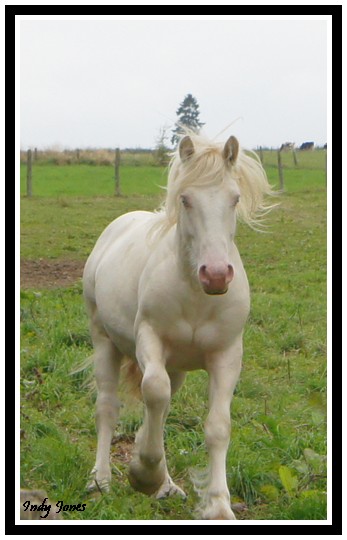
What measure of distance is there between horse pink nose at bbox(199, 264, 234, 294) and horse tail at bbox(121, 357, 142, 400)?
6.27ft

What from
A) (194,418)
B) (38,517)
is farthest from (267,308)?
(38,517)

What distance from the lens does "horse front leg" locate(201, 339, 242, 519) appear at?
4754 millimetres

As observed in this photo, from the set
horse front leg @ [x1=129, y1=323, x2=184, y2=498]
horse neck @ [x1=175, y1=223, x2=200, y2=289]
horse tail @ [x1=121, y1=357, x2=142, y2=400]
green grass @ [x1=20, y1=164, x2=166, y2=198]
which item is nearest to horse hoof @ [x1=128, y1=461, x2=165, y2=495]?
horse front leg @ [x1=129, y1=323, x2=184, y2=498]

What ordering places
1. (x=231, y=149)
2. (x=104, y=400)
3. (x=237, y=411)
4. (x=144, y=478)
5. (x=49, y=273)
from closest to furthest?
(x=231, y=149) < (x=144, y=478) < (x=104, y=400) < (x=237, y=411) < (x=49, y=273)

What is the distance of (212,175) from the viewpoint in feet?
15.8

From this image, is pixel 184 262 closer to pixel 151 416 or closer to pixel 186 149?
pixel 186 149

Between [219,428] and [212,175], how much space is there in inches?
55.5

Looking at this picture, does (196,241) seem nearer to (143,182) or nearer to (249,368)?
(249,368)

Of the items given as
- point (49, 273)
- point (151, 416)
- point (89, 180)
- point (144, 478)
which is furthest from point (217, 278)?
point (89, 180)

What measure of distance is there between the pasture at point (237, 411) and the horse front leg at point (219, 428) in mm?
367

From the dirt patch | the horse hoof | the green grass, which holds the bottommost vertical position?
the horse hoof

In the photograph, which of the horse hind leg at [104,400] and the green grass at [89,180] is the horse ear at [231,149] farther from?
the green grass at [89,180]

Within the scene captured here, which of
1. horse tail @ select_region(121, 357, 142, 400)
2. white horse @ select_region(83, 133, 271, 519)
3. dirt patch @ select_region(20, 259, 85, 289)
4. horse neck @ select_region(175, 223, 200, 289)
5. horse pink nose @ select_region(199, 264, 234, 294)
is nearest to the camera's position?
horse pink nose @ select_region(199, 264, 234, 294)

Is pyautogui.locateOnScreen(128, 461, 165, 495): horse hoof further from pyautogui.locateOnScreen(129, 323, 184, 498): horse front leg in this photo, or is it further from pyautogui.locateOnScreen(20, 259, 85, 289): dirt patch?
pyautogui.locateOnScreen(20, 259, 85, 289): dirt patch
